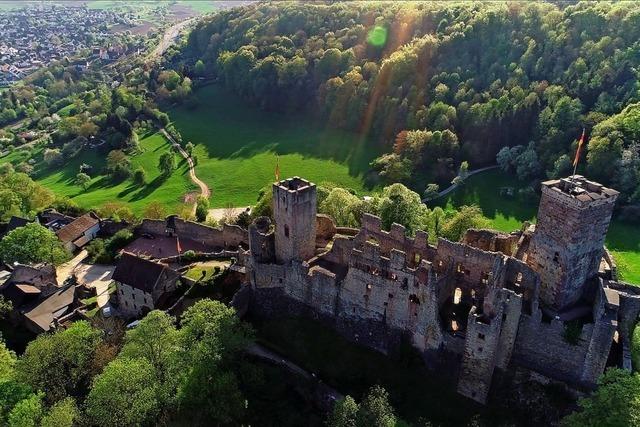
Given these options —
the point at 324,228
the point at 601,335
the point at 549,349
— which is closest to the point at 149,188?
the point at 324,228

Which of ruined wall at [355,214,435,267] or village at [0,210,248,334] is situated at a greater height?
ruined wall at [355,214,435,267]

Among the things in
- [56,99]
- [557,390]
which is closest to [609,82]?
[557,390]

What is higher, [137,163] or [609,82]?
[609,82]

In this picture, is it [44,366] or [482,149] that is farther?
[482,149]

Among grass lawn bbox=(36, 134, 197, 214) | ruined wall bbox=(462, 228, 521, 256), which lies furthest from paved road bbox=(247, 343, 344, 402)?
grass lawn bbox=(36, 134, 197, 214)

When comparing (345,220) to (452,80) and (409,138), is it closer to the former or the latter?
(409,138)

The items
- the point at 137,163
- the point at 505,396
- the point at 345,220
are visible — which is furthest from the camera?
the point at 137,163

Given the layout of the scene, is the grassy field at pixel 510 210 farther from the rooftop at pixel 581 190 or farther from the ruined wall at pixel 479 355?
the ruined wall at pixel 479 355

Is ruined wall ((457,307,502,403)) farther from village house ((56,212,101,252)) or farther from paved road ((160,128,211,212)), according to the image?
paved road ((160,128,211,212))
